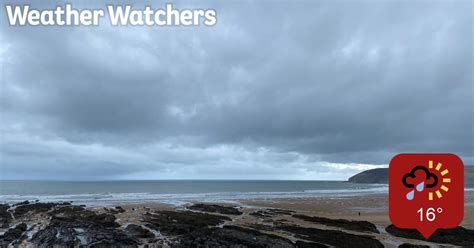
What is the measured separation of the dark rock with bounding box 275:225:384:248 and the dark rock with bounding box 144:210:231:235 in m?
9.38

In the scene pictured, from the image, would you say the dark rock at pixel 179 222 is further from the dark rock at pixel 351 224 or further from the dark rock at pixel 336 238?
the dark rock at pixel 351 224

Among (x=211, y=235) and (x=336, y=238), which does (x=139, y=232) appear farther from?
(x=336, y=238)

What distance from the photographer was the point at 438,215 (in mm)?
5516

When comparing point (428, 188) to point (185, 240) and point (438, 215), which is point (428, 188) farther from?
point (185, 240)

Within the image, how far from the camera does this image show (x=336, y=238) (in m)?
28.6

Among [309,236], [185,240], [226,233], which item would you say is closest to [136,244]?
[185,240]

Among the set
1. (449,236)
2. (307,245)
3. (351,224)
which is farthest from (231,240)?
(449,236)

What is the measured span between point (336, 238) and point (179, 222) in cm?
1742

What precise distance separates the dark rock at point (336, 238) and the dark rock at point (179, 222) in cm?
938

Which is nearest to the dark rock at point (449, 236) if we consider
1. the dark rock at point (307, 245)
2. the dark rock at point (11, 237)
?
the dark rock at point (307, 245)

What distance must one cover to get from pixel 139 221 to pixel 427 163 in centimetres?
3778

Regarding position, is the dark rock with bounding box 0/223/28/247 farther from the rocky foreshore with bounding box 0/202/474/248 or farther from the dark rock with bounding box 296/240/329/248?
the dark rock with bounding box 296/240/329/248

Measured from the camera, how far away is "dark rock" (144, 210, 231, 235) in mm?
31828

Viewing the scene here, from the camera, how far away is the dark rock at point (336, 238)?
26.5 m
